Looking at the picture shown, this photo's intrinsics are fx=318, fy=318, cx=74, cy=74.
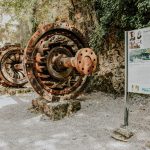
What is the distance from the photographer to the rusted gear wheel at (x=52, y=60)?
19.6ft

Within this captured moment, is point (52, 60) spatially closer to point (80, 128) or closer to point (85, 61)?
point (85, 61)

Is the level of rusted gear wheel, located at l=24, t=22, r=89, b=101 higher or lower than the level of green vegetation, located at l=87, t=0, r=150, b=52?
lower

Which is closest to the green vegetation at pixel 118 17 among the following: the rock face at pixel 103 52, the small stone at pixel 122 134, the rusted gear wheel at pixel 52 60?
the rock face at pixel 103 52

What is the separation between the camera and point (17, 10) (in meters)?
12.7

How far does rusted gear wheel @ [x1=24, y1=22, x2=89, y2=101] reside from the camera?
5.99 m

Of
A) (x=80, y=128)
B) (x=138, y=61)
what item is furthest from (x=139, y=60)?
(x=80, y=128)

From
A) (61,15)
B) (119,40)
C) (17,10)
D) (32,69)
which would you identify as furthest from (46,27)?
(17,10)

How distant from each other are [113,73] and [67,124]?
2.87 meters

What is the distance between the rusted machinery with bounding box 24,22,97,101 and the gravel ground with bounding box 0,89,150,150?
0.52m

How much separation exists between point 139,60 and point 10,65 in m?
6.29

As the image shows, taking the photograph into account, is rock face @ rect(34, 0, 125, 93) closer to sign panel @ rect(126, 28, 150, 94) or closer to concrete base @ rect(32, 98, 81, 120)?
concrete base @ rect(32, 98, 81, 120)

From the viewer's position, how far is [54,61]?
6.16 m

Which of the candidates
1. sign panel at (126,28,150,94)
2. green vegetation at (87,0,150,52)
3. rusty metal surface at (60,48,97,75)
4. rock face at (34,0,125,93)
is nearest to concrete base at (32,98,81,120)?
rusty metal surface at (60,48,97,75)

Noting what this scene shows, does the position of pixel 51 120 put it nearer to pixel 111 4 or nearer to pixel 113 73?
pixel 113 73
